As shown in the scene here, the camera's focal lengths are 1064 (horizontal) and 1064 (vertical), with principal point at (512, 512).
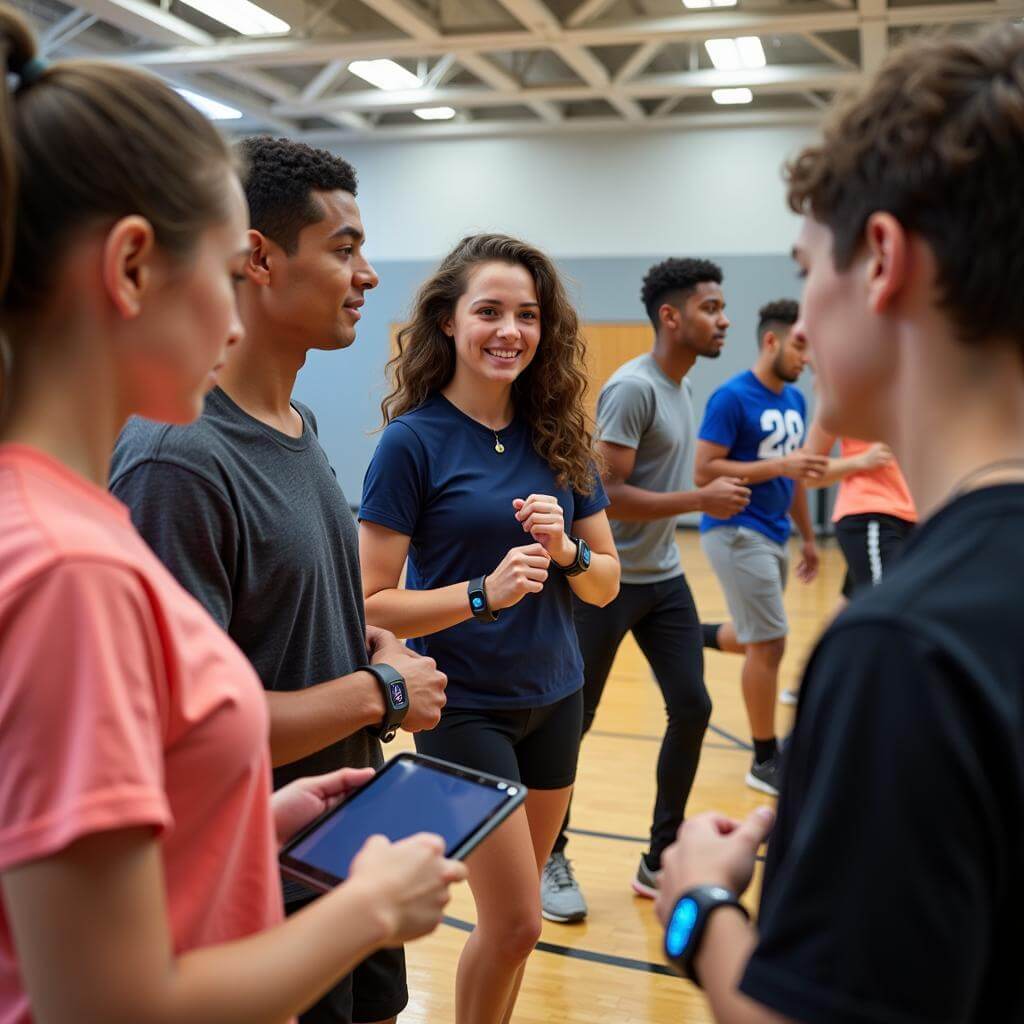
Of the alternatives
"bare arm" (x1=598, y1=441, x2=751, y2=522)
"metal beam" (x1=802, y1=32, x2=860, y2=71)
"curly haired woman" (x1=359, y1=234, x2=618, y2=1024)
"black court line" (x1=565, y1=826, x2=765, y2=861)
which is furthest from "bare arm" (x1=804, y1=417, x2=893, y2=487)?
"metal beam" (x1=802, y1=32, x2=860, y2=71)

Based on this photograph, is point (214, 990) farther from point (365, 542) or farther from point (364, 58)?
point (364, 58)

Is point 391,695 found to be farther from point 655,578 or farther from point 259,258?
point 655,578

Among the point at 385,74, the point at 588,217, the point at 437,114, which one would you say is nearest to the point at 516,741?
the point at 385,74

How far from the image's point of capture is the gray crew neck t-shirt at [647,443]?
144 inches

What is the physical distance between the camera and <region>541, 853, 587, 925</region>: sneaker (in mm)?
3352

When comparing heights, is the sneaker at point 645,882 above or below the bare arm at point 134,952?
below

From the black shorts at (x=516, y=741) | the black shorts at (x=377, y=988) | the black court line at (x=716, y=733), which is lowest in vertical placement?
the black court line at (x=716, y=733)

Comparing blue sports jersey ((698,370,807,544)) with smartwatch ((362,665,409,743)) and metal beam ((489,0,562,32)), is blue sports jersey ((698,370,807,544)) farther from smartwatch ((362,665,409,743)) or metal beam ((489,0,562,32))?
metal beam ((489,0,562,32))

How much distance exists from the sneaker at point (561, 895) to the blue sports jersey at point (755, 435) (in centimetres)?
164

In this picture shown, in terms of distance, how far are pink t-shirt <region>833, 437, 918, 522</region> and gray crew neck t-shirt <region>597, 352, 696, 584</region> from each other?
2.45ft

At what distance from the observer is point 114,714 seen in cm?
77

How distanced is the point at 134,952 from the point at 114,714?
0.58 ft

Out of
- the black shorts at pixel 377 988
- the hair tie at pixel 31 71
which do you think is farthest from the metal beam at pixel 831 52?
the hair tie at pixel 31 71

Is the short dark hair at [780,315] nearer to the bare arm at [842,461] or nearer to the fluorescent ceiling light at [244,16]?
the bare arm at [842,461]
